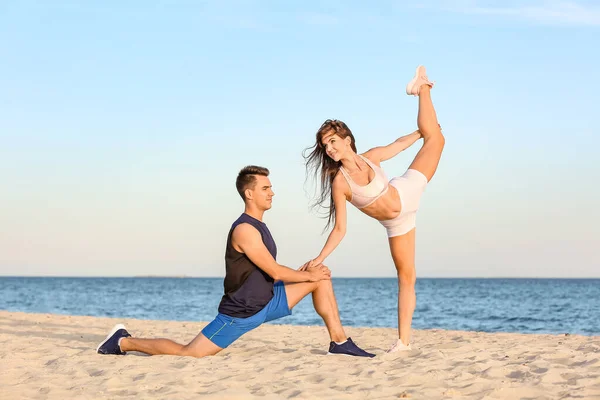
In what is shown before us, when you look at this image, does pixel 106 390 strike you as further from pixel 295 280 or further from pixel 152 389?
pixel 295 280

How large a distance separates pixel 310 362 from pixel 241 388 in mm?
1226

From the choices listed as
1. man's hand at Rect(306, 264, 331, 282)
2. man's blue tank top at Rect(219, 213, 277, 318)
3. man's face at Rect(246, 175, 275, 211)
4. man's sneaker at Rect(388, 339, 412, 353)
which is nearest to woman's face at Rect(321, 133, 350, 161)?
→ man's face at Rect(246, 175, 275, 211)

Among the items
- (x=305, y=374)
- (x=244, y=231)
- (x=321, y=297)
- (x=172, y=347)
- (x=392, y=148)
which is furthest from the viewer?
(x=392, y=148)

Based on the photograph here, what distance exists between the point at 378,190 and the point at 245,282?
141 centimetres

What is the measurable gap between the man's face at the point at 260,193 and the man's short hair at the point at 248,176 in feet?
0.11

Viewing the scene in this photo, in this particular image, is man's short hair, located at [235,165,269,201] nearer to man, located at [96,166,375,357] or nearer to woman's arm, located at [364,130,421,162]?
man, located at [96,166,375,357]

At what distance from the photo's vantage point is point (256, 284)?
19.6 ft

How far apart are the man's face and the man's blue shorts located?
781 mm

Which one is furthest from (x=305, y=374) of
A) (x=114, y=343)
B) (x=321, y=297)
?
(x=114, y=343)

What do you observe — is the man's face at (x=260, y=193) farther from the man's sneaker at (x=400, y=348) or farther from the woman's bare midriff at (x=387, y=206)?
the man's sneaker at (x=400, y=348)

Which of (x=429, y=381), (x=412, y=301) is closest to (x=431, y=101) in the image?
(x=412, y=301)

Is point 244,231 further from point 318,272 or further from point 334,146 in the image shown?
point 334,146

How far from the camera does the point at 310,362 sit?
233 inches

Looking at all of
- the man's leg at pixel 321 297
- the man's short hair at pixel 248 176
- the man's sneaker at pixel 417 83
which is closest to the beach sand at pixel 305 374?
the man's leg at pixel 321 297
